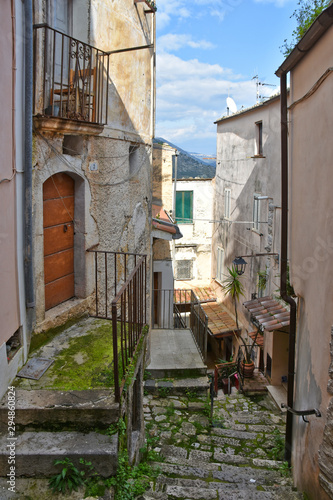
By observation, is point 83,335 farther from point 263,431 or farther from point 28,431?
point 263,431

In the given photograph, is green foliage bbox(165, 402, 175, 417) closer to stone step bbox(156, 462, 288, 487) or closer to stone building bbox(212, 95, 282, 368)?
stone step bbox(156, 462, 288, 487)

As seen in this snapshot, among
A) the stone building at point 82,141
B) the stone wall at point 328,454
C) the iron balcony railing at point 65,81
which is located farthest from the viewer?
the stone building at point 82,141

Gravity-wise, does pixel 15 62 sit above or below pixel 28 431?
above

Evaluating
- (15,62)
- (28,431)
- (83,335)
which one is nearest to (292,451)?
(83,335)

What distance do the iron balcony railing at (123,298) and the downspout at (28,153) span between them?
3.68 feet

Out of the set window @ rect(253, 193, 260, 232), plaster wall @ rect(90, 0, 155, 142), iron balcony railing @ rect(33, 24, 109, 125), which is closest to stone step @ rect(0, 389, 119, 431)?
iron balcony railing @ rect(33, 24, 109, 125)

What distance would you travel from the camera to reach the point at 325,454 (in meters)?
4.28

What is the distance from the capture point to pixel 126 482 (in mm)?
4055

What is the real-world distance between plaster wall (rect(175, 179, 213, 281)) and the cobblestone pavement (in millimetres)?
13943

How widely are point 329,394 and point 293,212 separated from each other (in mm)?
3057

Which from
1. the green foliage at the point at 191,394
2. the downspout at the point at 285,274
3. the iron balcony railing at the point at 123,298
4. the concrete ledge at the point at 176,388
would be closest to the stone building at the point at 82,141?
the iron balcony railing at the point at 123,298

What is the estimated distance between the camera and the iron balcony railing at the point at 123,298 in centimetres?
486

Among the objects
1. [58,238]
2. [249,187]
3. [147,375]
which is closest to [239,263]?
[249,187]

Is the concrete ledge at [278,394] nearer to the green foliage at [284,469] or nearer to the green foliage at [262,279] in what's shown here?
the green foliage at [284,469]
